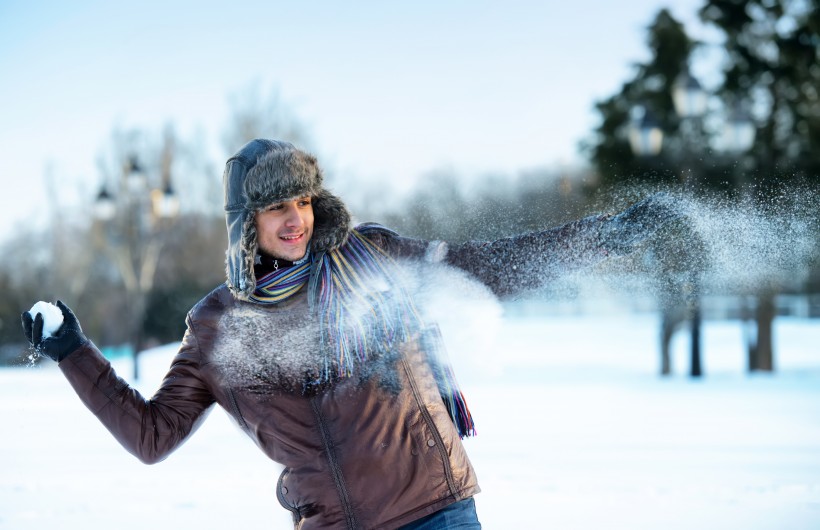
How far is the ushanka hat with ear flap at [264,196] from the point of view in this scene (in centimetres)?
223

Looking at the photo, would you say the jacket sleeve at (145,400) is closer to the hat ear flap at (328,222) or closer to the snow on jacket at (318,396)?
the snow on jacket at (318,396)

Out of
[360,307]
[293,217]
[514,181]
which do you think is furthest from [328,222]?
[514,181]

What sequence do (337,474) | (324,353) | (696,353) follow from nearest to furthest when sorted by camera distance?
(337,474), (324,353), (696,353)

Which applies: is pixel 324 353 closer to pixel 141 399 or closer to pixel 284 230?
pixel 284 230

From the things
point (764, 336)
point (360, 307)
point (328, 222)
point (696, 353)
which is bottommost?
point (696, 353)

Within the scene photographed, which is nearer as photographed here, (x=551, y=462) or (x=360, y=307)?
(x=360, y=307)

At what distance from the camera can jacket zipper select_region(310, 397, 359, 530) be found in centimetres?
204

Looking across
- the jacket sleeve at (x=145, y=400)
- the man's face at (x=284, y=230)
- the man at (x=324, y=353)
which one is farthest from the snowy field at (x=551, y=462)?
the jacket sleeve at (x=145, y=400)

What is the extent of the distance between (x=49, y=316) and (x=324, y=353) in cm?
76

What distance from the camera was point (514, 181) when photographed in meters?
6.04

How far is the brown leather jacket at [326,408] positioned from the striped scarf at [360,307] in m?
0.04

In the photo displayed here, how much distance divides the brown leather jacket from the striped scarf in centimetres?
4

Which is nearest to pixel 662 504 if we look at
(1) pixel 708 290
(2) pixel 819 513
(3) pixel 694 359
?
(2) pixel 819 513

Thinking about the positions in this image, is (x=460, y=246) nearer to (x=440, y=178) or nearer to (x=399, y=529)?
(x=399, y=529)
